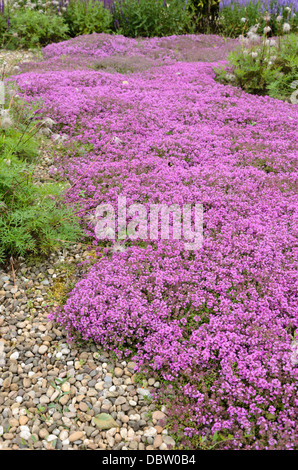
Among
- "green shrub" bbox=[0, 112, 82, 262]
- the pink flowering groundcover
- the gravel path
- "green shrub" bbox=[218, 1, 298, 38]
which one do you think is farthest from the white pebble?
"green shrub" bbox=[218, 1, 298, 38]

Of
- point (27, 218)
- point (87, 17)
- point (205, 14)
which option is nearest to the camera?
point (27, 218)

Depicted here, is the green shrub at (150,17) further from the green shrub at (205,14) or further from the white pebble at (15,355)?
the white pebble at (15,355)

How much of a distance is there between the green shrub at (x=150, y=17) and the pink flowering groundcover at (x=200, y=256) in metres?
7.21

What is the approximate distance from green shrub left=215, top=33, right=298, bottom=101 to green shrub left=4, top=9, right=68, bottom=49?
7200 mm

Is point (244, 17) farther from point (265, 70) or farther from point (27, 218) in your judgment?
point (27, 218)

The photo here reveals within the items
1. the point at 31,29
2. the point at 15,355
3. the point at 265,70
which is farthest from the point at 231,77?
the point at 15,355

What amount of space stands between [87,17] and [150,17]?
2416 mm

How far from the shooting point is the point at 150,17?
14.9 meters

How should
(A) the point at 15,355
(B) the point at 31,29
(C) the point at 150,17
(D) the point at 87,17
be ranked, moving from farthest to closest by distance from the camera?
(C) the point at 150,17
(D) the point at 87,17
(B) the point at 31,29
(A) the point at 15,355

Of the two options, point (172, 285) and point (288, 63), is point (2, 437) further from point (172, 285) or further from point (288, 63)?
point (288, 63)

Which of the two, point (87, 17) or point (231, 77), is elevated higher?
point (87, 17)

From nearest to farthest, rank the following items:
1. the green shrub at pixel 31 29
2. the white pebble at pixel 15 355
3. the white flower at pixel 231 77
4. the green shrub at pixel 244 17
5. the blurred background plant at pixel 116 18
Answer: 1. the white pebble at pixel 15 355
2. the white flower at pixel 231 77
3. the green shrub at pixel 31 29
4. the blurred background plant at pixel 116 18
5. the green shrub at pixel 244 17

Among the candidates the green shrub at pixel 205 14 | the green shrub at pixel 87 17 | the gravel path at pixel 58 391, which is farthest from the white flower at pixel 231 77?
the green shrub at pixel 205 14

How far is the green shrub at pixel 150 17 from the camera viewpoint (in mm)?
14695
